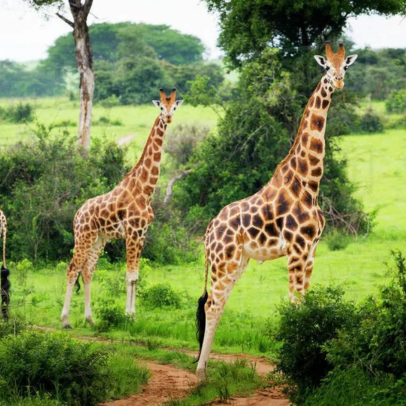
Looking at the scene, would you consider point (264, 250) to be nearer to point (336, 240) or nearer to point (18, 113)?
point (336, 240)

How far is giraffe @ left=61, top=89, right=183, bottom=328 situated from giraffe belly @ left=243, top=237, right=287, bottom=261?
3.37m

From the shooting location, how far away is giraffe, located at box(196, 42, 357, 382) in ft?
29.7

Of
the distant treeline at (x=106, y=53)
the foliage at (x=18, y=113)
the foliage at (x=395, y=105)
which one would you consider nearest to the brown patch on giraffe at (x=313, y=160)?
the foliage at (x=395, y=105)

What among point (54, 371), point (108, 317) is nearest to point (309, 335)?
point (54, 371)

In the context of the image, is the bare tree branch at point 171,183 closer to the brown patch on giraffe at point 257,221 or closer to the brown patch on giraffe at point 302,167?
the brown patch on giraffe at point 302,167

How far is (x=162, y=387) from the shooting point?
Answer: 8703 mm

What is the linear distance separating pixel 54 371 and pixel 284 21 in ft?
53.2

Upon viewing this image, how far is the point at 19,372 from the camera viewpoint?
785 centimetres

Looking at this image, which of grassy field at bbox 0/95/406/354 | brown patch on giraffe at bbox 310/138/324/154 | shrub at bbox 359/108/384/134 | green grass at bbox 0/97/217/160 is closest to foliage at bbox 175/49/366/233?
grassy field at bbox 0/95/406/354

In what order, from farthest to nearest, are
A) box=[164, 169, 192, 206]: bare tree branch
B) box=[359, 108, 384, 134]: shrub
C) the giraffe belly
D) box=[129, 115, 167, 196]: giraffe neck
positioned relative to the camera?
box=[359, 108, 384, 134]: shrub, box=[164, 169, 192, 206]: bare tree branch, box=[129, 115, 167, 196]: giraffe neck, the giraffe belly

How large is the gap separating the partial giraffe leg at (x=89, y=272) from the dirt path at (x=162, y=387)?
2747mm

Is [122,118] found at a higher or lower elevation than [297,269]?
higher

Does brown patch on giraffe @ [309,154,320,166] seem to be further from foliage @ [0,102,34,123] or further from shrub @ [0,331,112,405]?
foliage @ [0,102,34,123]

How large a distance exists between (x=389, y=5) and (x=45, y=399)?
643 inches
